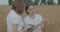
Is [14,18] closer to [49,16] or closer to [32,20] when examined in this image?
[32,20]

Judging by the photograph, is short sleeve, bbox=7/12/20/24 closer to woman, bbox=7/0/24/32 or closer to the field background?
woman, bbox=7/0/24/32

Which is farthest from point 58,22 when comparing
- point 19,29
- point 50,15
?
point 19,29

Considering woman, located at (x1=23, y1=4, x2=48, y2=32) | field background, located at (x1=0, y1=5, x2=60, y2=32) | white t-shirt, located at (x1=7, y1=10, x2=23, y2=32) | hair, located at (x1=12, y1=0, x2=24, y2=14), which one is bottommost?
field background, located at (x1=0, y1=5, x2=60, y2=32)

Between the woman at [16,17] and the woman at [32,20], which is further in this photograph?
the woman at [32,20]

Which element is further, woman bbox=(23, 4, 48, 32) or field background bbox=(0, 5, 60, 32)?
field background bbox=(0, 5, 60, 32)

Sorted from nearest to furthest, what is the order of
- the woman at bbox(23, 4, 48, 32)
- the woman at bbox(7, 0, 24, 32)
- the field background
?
the woman at bbox(7, 0, 24, 32)
the woman at bbox(23, 4, 48, 32)
the field background

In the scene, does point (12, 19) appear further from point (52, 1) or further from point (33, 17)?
point (52, 1)

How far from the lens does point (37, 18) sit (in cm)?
329

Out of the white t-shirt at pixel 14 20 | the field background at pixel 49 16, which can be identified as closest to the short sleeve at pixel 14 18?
the white t-shirt at pixel 14 20

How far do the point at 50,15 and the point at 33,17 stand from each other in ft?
14.0

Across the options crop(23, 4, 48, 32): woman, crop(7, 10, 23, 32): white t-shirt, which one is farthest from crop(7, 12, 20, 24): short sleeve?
crop(23, 4, 48, 32): woman

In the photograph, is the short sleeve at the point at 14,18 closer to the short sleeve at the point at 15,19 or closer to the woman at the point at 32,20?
the short sleeve at the point at 15,19

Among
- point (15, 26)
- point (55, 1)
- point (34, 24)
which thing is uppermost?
point (15, 26)

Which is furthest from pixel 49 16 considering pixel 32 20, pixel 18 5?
pixel 18 5
